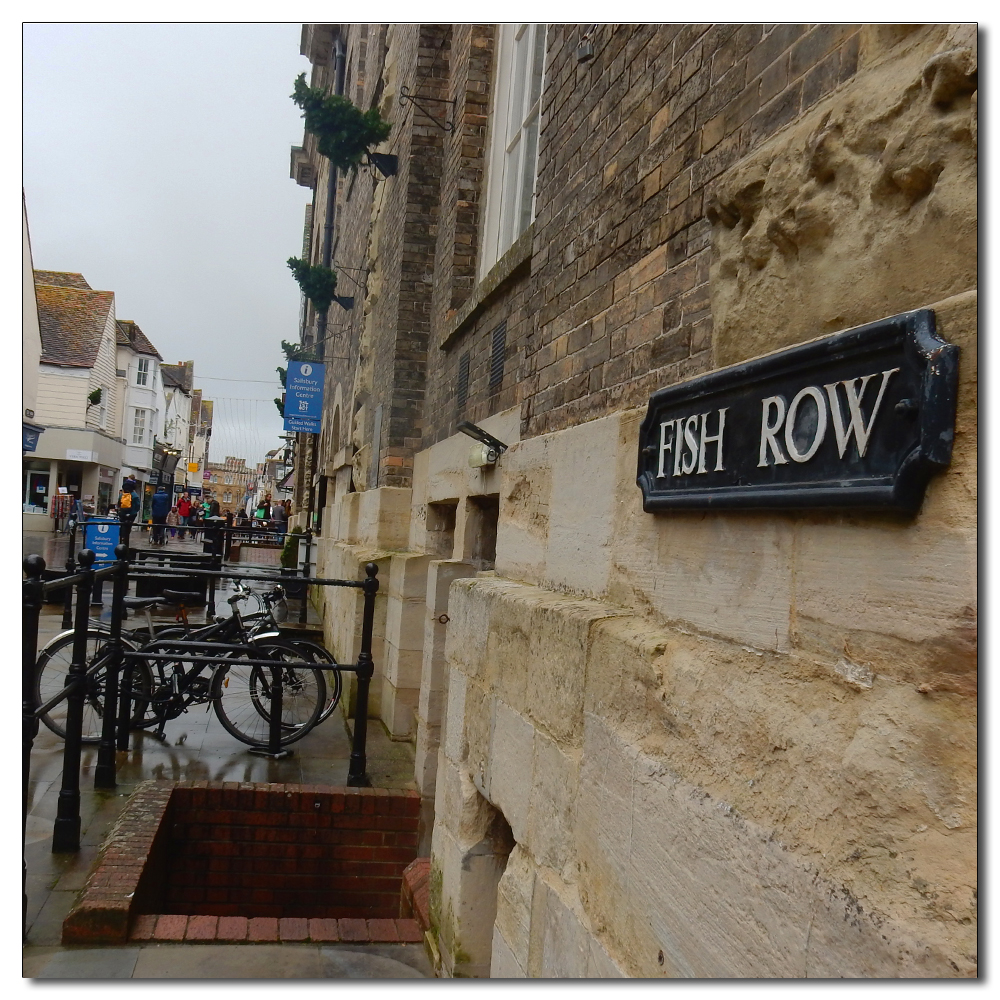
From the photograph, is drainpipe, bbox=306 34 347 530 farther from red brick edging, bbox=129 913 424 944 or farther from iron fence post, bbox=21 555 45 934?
iron fence post, bbox=21 555 45 934

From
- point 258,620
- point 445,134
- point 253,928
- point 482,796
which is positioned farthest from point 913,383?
point 445,134

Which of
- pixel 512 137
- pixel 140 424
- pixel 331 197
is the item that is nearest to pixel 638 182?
pixel 512 137

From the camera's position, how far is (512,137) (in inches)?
210

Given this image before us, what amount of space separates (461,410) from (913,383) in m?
4.43

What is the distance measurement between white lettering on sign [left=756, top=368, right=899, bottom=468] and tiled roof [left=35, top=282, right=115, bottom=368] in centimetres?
430

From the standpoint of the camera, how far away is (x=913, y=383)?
1.27 metres

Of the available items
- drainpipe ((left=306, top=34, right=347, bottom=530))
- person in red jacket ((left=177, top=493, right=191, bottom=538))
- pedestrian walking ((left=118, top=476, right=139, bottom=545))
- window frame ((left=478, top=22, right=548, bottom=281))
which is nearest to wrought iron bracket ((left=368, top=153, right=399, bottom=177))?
window frame ((left=478, top=22, right=548, bottom=281))

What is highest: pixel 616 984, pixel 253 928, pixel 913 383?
pixel 913 383

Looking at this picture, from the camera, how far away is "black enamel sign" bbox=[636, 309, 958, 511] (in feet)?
4.09

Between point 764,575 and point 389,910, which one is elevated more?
point 764,575

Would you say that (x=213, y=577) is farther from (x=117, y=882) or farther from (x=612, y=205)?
(x=612, y=205)

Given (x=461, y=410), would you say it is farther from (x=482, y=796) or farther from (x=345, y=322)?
(x=345, y=322)

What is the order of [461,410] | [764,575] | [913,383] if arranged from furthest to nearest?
[461,410] < [764,575] < [913,383]

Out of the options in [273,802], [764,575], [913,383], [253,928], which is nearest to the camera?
[913,383]
